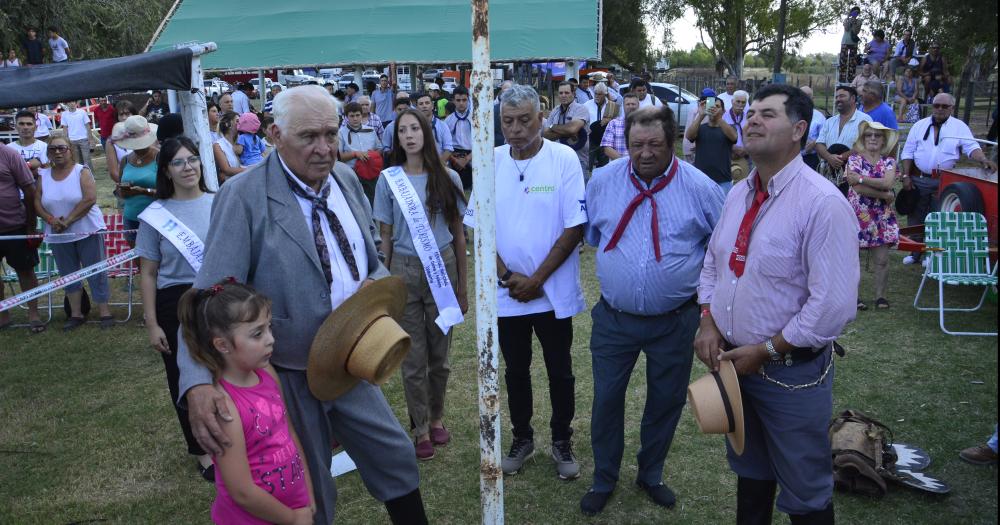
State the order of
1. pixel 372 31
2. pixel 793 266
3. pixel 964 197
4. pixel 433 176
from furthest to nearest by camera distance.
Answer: pixel 372 31 → pixel 964 197 → pixel 433 176 → pixel 793 266

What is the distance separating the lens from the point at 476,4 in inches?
94.7

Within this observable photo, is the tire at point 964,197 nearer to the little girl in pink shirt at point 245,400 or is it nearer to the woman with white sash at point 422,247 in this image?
the woman with white sash at point 422,247

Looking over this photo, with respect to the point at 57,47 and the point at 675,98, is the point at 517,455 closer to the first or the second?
the point at 675,98

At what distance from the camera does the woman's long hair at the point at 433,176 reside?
14.4 ft

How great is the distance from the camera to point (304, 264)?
8.71 ft

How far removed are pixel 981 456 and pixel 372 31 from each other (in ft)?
35.1

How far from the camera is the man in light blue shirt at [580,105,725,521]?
3541mm

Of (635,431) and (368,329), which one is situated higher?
(368,329)

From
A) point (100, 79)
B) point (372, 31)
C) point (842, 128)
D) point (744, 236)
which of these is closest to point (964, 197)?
point (842, 128)

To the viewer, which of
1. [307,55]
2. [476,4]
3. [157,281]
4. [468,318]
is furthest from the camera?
[307,55]

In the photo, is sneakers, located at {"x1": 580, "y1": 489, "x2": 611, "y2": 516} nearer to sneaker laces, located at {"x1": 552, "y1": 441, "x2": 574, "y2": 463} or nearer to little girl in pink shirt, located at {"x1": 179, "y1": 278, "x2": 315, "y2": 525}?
sneaker laces, located at {"x1": 552, "y1": 441, "x2": 574, "y2": 463}

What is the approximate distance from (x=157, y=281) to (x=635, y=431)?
302 cm

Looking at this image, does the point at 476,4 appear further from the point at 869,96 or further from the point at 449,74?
the point at 449,74

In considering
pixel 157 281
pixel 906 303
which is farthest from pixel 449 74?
pixel 157 281
